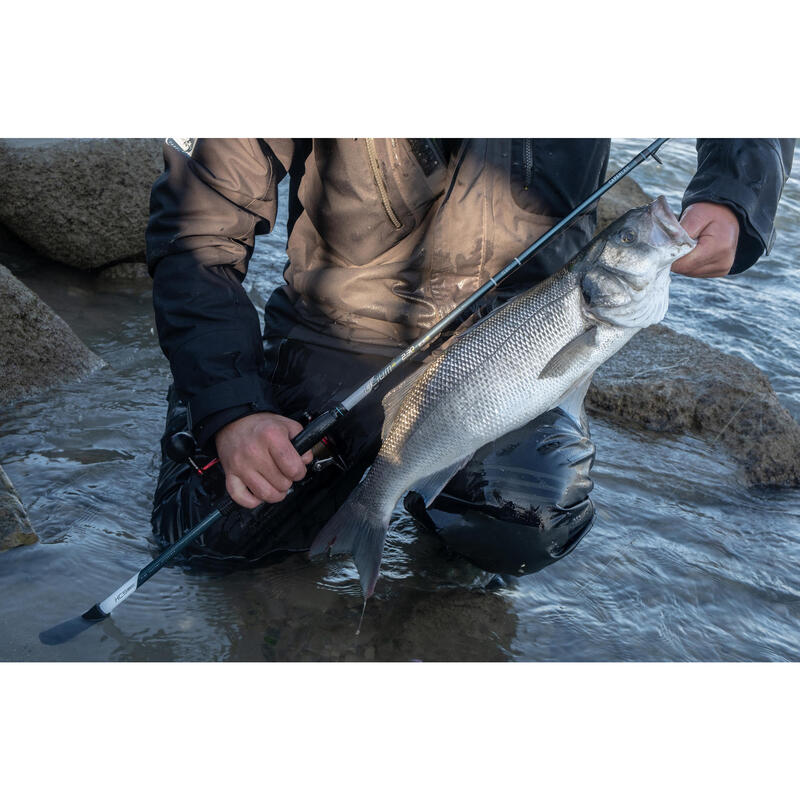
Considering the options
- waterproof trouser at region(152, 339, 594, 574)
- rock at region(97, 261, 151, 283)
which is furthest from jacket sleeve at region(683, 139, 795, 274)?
rock at region(97, 261, 151, 283)

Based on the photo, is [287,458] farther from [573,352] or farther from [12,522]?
[12,522]

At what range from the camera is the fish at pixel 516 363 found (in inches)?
108

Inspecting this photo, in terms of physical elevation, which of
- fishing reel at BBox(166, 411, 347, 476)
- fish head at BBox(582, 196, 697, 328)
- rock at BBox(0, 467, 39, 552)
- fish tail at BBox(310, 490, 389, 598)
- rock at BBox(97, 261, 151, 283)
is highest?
fish head at BBox(582, 196, 697, 328)

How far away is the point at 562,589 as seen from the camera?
328 cm

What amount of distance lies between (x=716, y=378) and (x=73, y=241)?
383 cm

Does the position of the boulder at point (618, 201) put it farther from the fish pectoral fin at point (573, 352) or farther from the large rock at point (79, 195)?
the fish pectoral fin at point (573, 352)

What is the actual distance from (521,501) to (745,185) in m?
1.31

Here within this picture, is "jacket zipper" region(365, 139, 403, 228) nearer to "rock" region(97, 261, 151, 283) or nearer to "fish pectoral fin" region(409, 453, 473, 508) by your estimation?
"fish pectoral fin" region(409, 453, 473, 508)

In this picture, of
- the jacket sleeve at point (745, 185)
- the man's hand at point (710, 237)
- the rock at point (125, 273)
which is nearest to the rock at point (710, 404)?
→ the jacket sleeve at point (745, 185)

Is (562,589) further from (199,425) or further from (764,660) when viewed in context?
(199,425)

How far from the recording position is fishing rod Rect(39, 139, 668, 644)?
2.83 meters

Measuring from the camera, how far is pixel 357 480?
3410 millimetres

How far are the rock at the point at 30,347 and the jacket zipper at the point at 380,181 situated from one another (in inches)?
84.2

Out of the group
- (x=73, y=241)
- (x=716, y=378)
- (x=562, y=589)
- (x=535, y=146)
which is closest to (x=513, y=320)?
(x=535, y=146)
